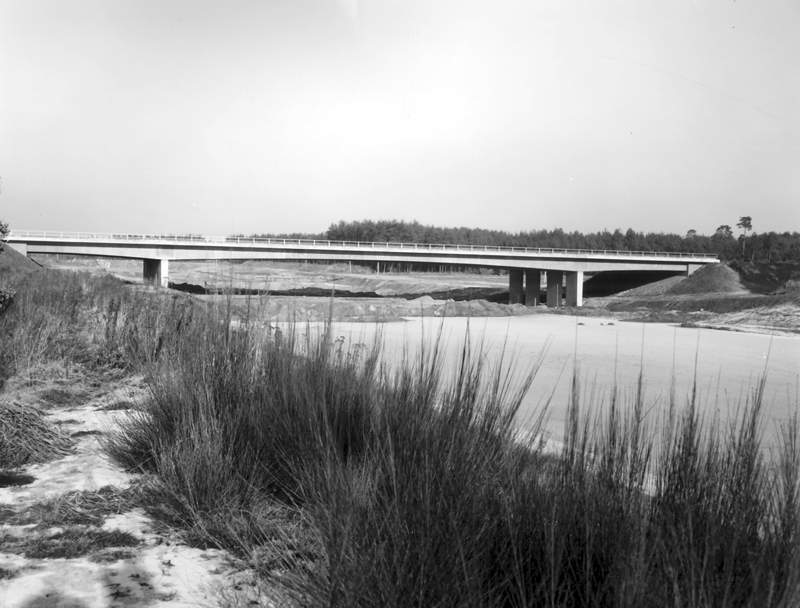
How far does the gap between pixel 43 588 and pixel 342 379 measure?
2038 millimetres

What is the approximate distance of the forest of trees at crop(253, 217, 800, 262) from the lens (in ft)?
244

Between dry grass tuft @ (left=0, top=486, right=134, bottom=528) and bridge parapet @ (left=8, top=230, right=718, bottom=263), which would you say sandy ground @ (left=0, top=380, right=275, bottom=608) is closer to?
dry grass tuft @ (left=0, top=486, right=134, bottom=528)

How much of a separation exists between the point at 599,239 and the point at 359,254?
5417 cm

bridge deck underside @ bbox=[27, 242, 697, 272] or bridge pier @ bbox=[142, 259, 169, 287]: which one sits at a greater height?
bridge deck underside @ bbox=[27, 242, 697, 272]

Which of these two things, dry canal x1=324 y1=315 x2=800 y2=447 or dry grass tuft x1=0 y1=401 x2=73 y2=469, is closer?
dry grass tuft x1=0 y1=401 x2=73 y2=469

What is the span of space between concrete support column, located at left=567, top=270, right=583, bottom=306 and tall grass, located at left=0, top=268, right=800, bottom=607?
4892cm

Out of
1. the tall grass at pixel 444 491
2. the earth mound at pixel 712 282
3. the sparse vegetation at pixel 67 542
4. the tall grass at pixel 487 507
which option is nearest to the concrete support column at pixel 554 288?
the earth mound at pixel 712 282

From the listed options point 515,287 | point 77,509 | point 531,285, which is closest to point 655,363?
point 77,509

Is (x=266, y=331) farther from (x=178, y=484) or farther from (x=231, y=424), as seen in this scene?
(x=178, y=484)

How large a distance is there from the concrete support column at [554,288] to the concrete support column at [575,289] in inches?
33.4

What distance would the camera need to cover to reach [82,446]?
475 cm

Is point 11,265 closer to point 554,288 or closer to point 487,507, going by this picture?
point 487,507

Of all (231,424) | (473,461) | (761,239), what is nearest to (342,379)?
(231,424)

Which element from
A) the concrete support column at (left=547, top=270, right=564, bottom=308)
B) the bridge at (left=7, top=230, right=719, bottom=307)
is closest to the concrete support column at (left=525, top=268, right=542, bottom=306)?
the bridge at (left=7, top=230, right=719, bottom=307)
